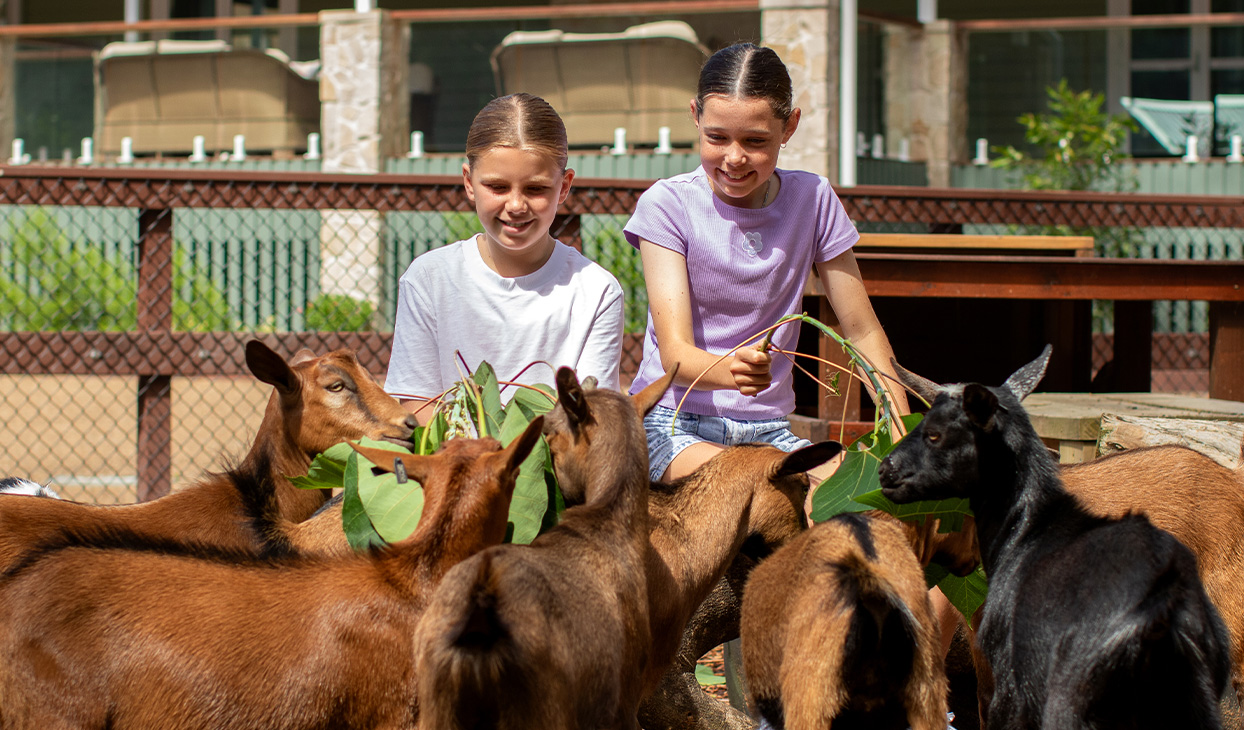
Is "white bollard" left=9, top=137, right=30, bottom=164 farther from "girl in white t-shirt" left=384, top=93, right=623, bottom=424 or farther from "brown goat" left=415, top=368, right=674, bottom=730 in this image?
"brown goat" left=415, top=368, right=674, bottom=730

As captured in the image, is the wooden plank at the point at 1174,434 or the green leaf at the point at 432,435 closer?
the green leaf at the point at 432,435

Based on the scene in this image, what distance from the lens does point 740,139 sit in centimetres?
363

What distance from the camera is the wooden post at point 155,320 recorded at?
7629 mm

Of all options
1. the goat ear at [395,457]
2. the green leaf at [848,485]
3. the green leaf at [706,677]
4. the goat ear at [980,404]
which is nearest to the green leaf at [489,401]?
the goat ear at [395,457]

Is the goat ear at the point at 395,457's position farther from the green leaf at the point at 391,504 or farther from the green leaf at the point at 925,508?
the green leaf at the point at 925,508

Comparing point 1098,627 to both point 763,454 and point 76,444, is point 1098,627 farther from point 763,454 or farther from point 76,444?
point 76,444

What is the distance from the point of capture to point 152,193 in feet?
25.0

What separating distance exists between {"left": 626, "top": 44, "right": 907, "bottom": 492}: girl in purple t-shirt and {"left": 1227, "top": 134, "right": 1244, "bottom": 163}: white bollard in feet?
44.1

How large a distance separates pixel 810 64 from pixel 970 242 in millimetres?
6497

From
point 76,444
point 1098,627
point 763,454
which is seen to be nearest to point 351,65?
point 76,444

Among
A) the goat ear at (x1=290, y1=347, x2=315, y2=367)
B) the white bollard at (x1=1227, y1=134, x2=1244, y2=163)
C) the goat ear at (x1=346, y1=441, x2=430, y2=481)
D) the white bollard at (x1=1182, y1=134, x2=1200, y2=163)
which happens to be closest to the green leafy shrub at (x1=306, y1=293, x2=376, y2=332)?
the goat ear at (x1=290, y1=347, x2=315, y2=367)

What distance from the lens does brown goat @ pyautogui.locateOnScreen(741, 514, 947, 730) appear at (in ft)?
8.34

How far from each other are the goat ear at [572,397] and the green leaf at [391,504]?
0.45 m

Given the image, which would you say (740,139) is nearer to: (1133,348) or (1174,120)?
(1133,348)
